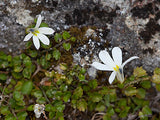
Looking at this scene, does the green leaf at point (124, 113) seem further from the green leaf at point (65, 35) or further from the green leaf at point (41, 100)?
the green leaf at point (65, 35)

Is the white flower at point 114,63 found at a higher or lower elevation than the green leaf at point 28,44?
lower

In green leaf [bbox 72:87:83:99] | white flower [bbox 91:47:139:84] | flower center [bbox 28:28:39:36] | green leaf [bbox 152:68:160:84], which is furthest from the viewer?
green leaf [bbox 72:87:83:99]

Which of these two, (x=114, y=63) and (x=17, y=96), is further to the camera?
(x=17, y=96)

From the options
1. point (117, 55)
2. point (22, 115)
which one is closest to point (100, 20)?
point (117, 55)

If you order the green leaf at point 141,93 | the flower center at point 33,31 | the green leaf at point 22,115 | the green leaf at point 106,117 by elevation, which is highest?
the flower center at point 33,31

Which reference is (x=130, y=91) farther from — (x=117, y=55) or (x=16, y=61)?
(x=16, y=61)

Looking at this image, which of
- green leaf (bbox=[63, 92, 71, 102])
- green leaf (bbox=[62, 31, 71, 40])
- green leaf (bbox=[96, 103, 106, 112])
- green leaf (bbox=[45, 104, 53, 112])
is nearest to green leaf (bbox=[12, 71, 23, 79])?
green leaf (bbox=[45, 104, 53, 112])

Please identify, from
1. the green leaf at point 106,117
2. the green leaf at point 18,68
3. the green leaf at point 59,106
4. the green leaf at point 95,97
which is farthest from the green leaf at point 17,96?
the green leaf at point 106,117

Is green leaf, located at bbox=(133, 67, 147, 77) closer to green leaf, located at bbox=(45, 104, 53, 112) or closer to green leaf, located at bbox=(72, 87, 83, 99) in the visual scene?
green leaf, located at bbox=(72, 87, 83, 99)

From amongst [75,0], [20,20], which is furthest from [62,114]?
[75,0]
